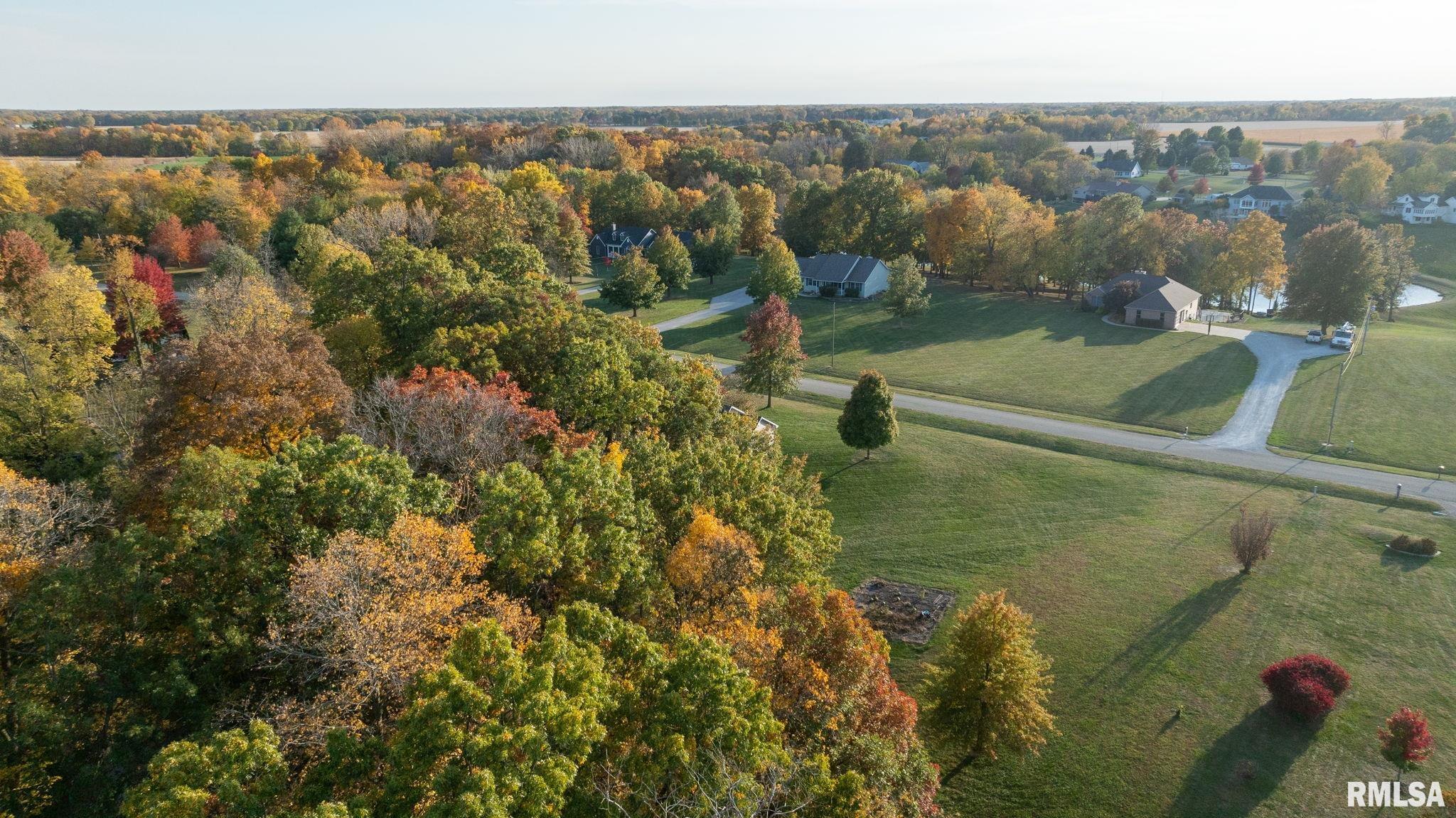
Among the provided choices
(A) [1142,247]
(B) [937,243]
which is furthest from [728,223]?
(A) [1142,247]

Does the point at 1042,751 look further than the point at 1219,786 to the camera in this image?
Yes

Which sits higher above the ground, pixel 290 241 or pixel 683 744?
pixel 290 241

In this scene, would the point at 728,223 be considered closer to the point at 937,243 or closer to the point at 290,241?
the point at 937,243

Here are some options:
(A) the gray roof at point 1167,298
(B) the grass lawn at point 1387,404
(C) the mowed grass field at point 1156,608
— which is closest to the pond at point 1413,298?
(A) the gray roof at point 1167,298

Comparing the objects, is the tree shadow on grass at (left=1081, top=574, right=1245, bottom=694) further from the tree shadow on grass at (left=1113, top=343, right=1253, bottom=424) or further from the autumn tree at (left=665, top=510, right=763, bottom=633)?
the tree shadow on grass at (left=1113, top=343, right=1253, bottom=424)

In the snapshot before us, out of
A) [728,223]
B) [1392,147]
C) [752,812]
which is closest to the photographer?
[752,812]

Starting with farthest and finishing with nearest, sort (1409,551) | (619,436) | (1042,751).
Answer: (1409,551) < (619,436) < (1042,751)

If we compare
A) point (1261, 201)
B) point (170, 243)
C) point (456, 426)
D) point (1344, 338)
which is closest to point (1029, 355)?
point (1344, 338)

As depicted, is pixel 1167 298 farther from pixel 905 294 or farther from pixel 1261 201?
pixel 1261 201
